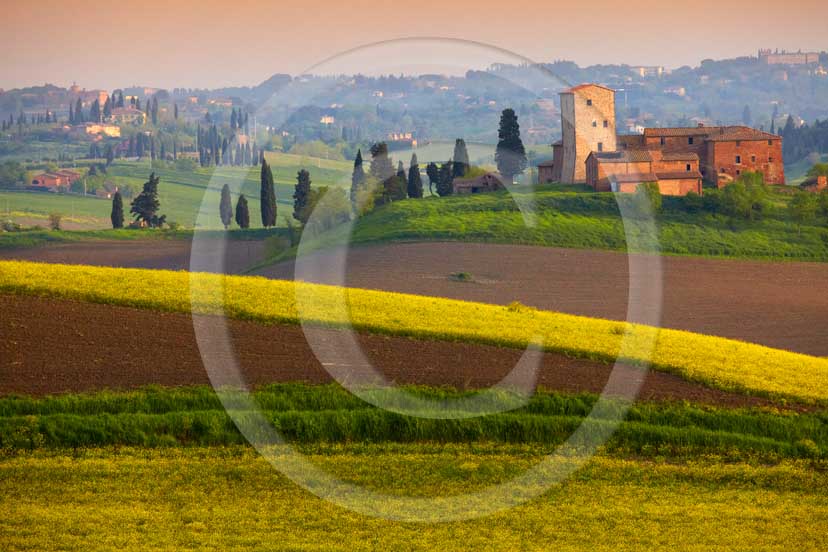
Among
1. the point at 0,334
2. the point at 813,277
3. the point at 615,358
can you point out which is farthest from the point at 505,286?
the point at 0,334

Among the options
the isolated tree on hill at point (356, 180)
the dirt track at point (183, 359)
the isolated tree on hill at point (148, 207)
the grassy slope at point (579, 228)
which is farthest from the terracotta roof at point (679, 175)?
the dirt track at point (183, 359)

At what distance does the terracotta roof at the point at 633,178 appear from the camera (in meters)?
94.7

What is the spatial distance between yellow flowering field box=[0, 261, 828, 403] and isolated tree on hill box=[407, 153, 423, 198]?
60279 millimetres

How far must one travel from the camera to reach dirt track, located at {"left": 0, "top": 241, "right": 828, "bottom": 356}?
2281 inches

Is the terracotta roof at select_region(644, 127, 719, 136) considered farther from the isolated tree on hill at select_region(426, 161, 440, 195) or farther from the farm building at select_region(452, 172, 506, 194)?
the isolated tree on hill at select_region(426, 161, 440, 195)

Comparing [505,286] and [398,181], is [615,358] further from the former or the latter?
[398,181]

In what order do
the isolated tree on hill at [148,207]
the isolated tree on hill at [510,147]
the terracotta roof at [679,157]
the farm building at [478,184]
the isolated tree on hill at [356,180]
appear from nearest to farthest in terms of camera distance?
the isolated tree on hill at [510,147] < the terracotta roof at [679,157] < the isolated tree on hill at [356,180] < the farm building at [478,184] < the isolated tree on hill at [148,207]

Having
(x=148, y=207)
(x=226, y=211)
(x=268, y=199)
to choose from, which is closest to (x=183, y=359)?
(x=268, y=199)

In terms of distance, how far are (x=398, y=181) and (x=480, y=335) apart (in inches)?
2731

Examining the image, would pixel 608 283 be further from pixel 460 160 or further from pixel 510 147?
pixel 460 160

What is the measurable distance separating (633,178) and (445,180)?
62.6ft

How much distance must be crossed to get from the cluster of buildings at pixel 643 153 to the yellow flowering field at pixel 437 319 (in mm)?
53088

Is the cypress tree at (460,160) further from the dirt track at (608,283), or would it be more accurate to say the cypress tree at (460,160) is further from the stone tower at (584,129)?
the dirt track at (608,283)
